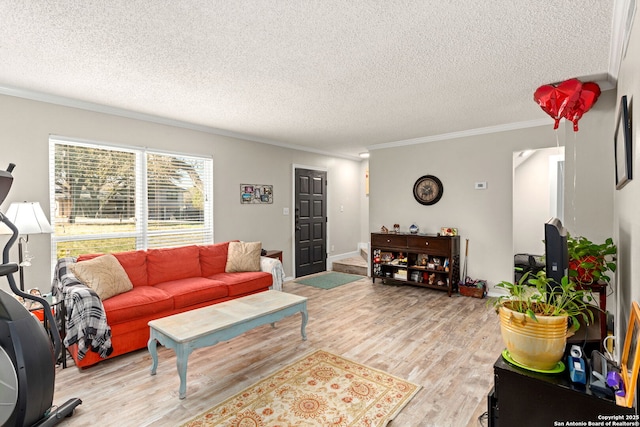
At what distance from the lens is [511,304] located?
1345 mm

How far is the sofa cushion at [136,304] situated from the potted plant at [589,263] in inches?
138

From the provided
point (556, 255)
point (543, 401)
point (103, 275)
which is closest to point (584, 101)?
point (556, 255)

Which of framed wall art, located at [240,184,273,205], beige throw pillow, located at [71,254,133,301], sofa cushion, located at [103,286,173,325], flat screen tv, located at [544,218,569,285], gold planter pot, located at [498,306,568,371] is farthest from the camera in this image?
framed wall art, located at [240,184,273,205]

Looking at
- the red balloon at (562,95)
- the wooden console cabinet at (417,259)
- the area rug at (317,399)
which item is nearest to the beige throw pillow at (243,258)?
the area rug at (317,399)

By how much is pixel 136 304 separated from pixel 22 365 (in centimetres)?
120

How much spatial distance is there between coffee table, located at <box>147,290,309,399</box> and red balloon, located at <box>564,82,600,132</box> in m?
3.02

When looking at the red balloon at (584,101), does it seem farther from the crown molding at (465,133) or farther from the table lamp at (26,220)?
the table lamp at (26,220)

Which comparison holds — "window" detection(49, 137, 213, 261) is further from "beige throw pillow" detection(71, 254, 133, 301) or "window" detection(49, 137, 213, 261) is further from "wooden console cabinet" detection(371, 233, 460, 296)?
"wooden console cabinet" detection(371, 233, 460, 296)

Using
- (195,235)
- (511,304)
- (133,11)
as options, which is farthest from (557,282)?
(195,235)

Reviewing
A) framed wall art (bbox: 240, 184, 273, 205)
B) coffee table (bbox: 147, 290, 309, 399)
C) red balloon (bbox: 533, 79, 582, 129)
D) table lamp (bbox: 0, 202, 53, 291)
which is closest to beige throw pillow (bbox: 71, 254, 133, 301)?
table lamp (bbox: 0, 202, 53, 291)

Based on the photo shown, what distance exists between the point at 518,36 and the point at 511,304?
1883mm

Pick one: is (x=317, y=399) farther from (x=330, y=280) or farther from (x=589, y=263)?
(x=330, y=280)

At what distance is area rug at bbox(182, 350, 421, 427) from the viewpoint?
2027mm

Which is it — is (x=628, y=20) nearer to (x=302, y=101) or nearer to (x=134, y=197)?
(x=302, y=101)
